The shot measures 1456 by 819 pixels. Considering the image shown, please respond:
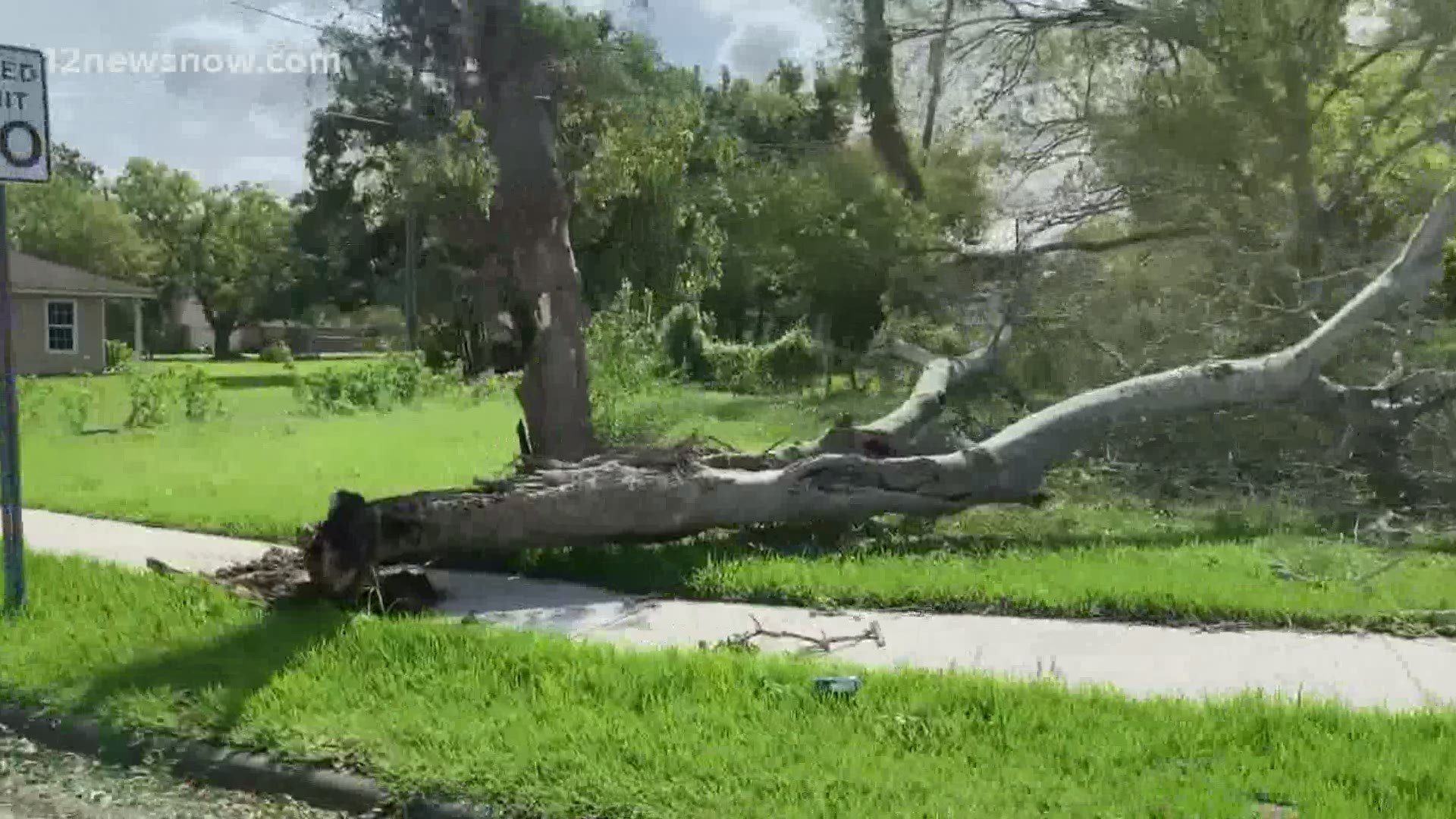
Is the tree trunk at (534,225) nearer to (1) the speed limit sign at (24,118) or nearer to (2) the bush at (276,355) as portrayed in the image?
(1) the speed limit sign at (24,118)

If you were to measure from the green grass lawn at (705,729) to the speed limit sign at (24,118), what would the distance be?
2442 mm

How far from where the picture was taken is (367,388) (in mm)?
23375

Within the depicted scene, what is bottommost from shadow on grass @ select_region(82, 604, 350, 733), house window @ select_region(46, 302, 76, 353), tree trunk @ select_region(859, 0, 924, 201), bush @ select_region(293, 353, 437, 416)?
shadow on grass @ select_region(82, 604, 350, 733)

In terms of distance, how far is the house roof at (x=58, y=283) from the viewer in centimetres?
3741

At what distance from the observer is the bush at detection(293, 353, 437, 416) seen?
22.9 meters

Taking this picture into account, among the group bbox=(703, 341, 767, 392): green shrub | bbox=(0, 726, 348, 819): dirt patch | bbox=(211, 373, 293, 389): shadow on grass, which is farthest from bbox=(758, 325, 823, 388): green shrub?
bbox=(0, 726, 348, 819): dirt patch

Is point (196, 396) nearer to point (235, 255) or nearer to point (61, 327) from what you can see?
point (61, 327)

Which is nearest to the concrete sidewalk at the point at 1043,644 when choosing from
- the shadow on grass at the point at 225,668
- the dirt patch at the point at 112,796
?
the shadow on grass at the point at 225,668

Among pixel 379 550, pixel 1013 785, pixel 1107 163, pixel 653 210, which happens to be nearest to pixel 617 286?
pixel 653 210

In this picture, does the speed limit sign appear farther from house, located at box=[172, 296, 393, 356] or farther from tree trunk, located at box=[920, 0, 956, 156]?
house, located at box=[172, 296, 393, 356]

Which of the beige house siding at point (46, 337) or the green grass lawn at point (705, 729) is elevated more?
the beige house siding at point (46, 337)

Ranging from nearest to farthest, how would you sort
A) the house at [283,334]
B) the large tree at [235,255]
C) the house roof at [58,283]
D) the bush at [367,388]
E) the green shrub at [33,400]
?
the green shrub at [33,400] → the bush at [367,388] → the house roof at [58,283] → the large tree at [235,255] → the house at [283,334]

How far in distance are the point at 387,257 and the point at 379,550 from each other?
4385cm

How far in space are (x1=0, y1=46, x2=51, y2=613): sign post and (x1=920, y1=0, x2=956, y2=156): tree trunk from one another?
13435 millimetres
